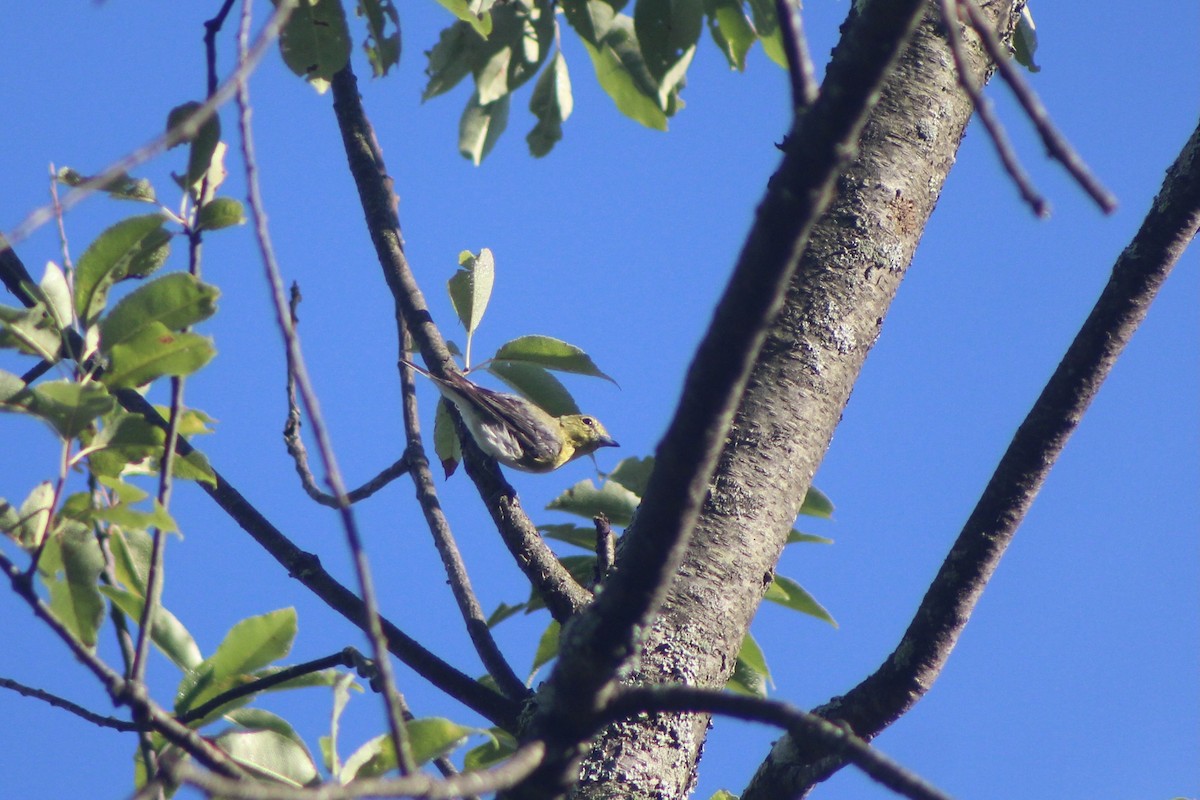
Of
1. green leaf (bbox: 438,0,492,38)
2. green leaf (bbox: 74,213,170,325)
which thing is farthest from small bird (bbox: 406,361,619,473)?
green leaf (bbox: 74,213,170,325)

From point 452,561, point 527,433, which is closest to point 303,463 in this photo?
point 452,561

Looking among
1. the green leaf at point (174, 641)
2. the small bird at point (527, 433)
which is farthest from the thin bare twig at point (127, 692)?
the small bird at point (527, 433)

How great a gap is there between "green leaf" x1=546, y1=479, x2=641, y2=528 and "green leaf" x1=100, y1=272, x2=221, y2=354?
1.50 metres

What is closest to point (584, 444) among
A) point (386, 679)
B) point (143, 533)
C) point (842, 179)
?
point (842, 179)

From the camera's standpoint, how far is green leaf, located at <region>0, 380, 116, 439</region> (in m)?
1.94

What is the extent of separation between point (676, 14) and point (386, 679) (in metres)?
2.15

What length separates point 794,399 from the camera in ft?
9.53

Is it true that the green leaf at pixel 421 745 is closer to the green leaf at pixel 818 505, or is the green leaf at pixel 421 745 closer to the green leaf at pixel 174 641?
the green leaf at pixel 174 641

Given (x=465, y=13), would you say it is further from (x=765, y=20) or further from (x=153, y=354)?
(x=153, y=354)

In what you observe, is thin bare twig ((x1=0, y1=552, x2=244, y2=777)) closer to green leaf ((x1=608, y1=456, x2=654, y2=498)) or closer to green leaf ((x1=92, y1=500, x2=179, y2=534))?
green leaf ((x1=92, y1=500, x2=179, y2=534))

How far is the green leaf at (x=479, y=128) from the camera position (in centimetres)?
398

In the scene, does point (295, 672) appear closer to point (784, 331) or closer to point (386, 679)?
point (386, 679)

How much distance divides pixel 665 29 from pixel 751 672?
192 cm

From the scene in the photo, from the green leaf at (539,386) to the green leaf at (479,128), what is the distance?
2.65ft
